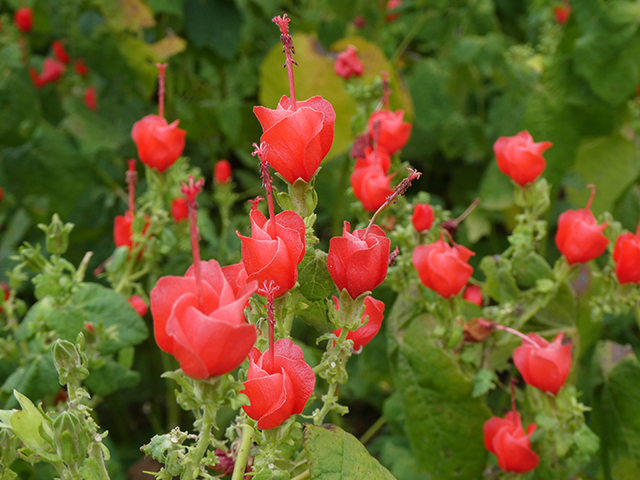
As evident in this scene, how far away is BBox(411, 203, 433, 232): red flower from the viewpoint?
60 centimetres

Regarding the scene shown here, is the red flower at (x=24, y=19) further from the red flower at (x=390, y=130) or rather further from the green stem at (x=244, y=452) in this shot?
the green stem at (x=244, y=452)

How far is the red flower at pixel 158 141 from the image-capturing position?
59 cm

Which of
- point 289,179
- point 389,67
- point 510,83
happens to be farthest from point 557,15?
point 289,179

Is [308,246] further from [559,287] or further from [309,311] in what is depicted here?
[559,287]

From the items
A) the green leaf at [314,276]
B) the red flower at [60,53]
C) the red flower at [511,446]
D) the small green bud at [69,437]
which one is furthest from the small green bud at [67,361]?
the red flower at [60,53]

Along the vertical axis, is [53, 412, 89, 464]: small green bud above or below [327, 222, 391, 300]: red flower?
below

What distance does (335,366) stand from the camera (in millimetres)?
385

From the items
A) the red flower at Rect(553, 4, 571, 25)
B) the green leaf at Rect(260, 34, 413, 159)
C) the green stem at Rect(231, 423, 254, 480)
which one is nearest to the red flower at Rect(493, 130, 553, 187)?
the green stem at Rect(231, 423, 254, 480)

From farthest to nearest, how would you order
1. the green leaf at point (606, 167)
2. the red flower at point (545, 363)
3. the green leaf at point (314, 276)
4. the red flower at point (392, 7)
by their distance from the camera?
the red flower at point (392, 7) → the green leaf at point (606, 167) → the red flower at point (545, 363) → the green leaf at point (314, 276)

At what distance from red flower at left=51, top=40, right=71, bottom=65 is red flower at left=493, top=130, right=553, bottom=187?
2.68 feet

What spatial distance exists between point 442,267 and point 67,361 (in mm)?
311

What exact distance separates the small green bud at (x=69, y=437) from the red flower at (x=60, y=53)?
91 centimetres

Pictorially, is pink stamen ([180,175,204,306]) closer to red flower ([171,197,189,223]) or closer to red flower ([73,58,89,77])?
red flower ([171,197,189,223])

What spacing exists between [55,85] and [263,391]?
98cm
